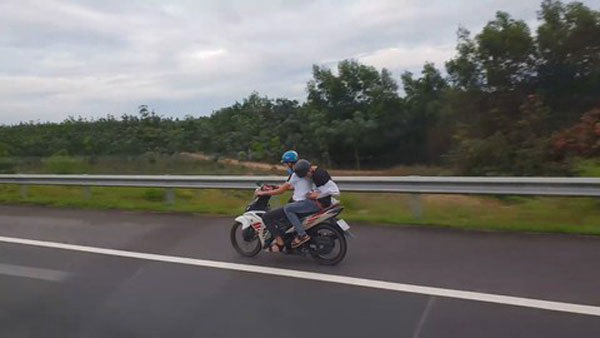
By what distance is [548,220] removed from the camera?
8.80 m

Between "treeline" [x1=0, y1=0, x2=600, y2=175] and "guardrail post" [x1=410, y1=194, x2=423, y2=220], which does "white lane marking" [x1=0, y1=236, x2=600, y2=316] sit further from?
"treeline" [x1=0, y1=0, x2=600, y2=175]

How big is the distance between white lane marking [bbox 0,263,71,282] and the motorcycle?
233 centimetres

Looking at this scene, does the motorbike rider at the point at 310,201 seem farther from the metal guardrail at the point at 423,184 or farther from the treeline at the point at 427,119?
the treeline at the point at 427,119

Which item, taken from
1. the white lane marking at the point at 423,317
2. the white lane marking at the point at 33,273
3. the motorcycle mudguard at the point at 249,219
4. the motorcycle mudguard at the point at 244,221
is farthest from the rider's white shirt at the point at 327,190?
the white lane marking at the point at 33,273

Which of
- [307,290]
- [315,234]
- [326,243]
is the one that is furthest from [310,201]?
[307,290]

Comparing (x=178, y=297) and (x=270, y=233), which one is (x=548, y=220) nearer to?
(x=270, y=233)

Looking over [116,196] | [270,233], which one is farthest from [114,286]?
[116,196]

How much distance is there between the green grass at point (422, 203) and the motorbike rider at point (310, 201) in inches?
96.7

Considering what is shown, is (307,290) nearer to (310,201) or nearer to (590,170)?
(310,201)

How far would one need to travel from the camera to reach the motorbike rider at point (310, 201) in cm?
722

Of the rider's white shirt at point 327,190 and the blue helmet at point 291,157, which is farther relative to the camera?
the blue helmet at point 291,157

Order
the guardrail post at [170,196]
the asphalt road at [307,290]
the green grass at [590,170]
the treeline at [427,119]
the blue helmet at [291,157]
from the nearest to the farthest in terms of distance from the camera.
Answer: the asphalt road at [307,290] → the blue helmet at [291,157] → the green grass at [590,170] → the guardrail post at [170,196] → the treeline at [427,119]

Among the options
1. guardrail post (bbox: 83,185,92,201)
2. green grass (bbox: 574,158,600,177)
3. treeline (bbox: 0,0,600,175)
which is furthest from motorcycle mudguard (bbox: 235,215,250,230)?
treeline (bbox: 0,0,600,175)

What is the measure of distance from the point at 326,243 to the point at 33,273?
3.73 metres
